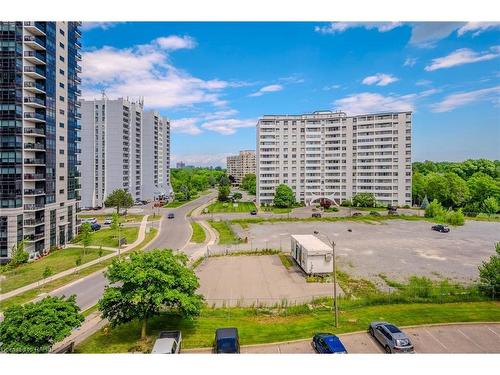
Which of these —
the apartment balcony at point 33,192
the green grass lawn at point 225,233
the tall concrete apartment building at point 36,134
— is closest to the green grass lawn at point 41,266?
the tall concrete apartment building at point 36,134

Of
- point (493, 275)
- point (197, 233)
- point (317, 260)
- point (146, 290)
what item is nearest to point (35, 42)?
point (197, 233)

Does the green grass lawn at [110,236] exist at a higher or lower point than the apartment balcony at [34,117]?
lower

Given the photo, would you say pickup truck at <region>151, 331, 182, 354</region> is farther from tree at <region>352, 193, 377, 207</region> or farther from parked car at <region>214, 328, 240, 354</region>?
tree at <region>352, 193, 377, 207</region>

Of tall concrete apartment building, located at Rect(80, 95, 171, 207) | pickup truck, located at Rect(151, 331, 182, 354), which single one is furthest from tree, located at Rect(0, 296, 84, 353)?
tall concrete apartment building, located at Rect(80, 95, 171, 207)

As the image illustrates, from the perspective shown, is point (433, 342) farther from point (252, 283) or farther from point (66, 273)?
point (66, 273)

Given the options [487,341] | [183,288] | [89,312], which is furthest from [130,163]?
[487,341]

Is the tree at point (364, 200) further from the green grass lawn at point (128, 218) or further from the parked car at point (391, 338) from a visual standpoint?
the parked car at point (391, 338)

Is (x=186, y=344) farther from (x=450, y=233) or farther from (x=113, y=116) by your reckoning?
(x=113, y=116)
